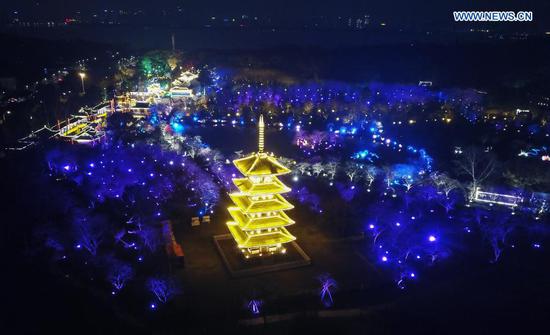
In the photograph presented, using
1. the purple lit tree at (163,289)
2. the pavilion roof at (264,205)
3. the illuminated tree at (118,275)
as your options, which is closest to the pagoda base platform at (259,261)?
the pavilion roof at (264,205)

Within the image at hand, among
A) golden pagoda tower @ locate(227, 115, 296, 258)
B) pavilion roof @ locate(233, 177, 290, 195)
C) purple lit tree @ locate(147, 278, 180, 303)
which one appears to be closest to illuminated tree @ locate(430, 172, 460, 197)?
golden pagoda tower @ locate(227, 115, 296, 258)

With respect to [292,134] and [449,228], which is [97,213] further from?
[292,134]

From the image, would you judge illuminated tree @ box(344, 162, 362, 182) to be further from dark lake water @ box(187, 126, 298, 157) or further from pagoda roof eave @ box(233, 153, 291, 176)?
pagoda roof eave @ box(233, 153, 291, 176)

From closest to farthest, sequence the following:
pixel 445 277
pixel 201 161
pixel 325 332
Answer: pixel 325 332
pixel 445 277
pixel 201 161

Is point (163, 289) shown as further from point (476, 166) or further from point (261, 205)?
point (476, 166)

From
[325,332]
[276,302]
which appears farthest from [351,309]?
[276,302]

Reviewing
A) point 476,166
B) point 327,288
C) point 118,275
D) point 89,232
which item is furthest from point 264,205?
point 476,166
